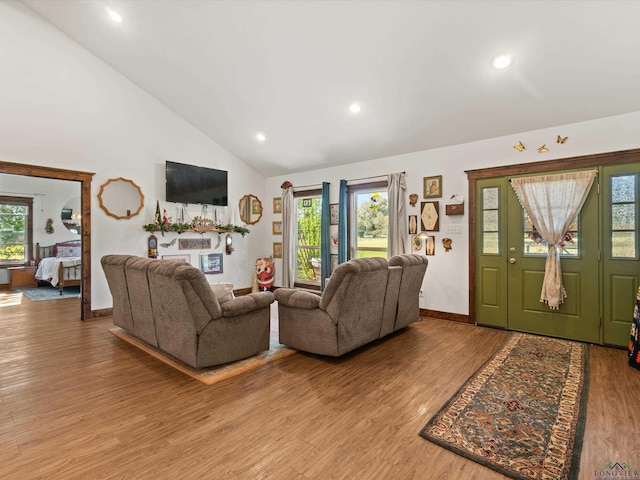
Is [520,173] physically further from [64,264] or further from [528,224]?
[64,264]

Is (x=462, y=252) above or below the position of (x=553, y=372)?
above

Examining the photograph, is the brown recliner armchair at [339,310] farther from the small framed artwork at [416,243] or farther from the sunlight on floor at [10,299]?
the sunlight on floor at [10,299]

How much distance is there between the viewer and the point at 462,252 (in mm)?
4910

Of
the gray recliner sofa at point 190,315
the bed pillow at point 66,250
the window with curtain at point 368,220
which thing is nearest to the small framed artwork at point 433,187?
the window with curtain at point 368,220

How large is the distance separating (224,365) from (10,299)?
20.5ft

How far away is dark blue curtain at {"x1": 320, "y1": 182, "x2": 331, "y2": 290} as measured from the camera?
6488 millimetres

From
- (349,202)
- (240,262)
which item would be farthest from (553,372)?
(240,262)

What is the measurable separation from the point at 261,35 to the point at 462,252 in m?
3.98

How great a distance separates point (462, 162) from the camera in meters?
4.93

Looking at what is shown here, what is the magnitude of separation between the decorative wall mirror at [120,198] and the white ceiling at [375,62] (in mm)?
1674

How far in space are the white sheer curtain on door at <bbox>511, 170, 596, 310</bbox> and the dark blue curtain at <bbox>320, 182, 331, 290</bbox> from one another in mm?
3386

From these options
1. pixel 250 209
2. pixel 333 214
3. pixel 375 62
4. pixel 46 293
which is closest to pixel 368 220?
→ pixel 333 214

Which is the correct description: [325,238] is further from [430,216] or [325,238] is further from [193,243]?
[193,243]

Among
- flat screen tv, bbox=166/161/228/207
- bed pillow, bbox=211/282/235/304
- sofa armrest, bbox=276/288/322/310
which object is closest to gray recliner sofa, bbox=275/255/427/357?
sofa armrest, bbox=276/288/322/310
